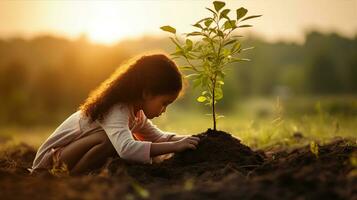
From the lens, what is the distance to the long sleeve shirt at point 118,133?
4.04 meters

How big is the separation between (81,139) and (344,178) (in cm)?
247

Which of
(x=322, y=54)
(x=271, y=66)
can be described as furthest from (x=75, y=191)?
(x=271, y=66)

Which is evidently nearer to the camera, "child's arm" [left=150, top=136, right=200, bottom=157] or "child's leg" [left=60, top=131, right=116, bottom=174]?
"child's arm" [left=150, top=136, right=200, bottom=157]

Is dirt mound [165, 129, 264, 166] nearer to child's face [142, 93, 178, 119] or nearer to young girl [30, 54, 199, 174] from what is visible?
young girl [30, 54, 199, 174]

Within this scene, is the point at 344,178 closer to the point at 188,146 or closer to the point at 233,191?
the point at 233,191

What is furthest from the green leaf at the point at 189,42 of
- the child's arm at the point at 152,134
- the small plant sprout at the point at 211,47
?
the child's arm at the point at 152,134

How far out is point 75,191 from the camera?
107 inches

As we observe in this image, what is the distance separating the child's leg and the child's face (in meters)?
0.45

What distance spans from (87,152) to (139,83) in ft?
2.55

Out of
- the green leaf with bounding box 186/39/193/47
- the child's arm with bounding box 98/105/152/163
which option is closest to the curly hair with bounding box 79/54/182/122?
the child's arm with bounding box 98/105/152/163

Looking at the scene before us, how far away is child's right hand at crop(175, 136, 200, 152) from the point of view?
13.3 feet

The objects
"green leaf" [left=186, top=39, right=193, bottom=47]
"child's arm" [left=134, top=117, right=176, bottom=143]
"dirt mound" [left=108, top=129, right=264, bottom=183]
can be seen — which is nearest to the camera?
"dirt mound" [left=108, top=129, right=264, bottom=183]

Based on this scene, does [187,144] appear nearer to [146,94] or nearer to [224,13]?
[146,94]

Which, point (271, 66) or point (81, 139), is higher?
point (81, 139)
